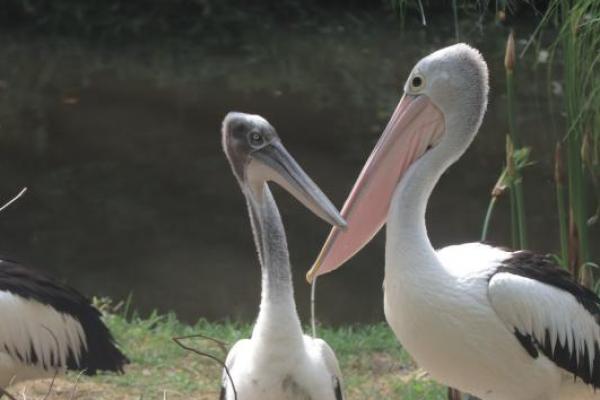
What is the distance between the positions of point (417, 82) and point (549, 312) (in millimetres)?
922

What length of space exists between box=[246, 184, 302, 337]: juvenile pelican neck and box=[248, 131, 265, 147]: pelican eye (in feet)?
0.55

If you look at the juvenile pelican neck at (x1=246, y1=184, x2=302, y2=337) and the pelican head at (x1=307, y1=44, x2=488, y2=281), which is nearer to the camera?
the juvenile pelican neck at (x1=246, y1=184, x2=302, y2=337)

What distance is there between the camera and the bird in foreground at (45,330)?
4.73 meters

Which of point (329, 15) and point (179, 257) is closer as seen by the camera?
point (179, 257)

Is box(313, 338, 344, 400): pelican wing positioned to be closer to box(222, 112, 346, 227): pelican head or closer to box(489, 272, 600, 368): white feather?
box(222, 112, 346, 227): pelican head

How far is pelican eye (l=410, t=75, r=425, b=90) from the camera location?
424cm

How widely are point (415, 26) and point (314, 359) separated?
453 inches

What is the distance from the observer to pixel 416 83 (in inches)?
168

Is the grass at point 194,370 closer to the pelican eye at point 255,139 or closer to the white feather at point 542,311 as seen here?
the white feather at point 542,311

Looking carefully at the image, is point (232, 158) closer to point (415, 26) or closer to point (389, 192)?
point (389, 192)

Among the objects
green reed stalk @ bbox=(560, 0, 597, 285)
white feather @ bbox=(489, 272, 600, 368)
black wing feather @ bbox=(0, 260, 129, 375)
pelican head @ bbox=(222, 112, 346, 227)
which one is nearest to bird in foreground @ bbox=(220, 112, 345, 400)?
pelican head @ bbox=(222, 112, 346, 227)

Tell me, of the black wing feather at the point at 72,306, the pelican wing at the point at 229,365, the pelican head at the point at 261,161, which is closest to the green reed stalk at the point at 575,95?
the pelican head at the point at 261,161

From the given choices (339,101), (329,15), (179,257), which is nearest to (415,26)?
(329,15)

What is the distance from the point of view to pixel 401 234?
405 cm
